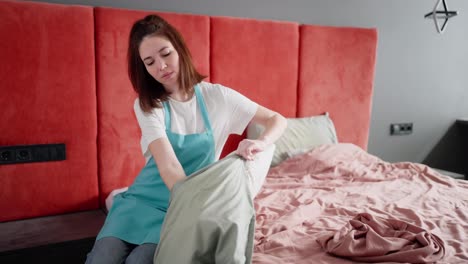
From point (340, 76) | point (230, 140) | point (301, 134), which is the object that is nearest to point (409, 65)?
point (340, 76)

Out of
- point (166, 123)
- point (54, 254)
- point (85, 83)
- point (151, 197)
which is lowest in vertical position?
point (54, 254)

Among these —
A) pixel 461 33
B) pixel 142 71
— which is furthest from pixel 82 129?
pixel 461 33

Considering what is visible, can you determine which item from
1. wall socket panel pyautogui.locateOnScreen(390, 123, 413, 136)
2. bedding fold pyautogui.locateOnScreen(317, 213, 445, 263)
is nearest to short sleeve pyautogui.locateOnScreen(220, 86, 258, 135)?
bedding fold pyautogui.locateOnScreen(317, 213, 445, 263)

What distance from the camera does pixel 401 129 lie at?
3.23 meters

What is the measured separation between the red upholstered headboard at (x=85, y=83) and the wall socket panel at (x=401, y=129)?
1281 mm

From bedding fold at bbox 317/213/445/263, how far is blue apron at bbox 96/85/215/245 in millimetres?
517

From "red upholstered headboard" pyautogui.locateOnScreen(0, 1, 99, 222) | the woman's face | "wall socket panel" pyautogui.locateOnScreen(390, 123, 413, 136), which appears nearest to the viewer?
the woman's face

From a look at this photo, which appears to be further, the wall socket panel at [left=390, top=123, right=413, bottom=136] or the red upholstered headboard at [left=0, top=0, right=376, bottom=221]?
the wall socket panel at [left=390, top=123, right=413, bottom=136]

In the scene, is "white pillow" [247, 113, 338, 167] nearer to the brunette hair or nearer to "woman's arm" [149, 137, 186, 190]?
the brunette hair

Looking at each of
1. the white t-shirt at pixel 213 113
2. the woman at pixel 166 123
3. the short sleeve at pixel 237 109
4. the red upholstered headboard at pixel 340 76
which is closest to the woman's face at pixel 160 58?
the woman at pixel 166 123

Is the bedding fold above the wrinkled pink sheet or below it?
above

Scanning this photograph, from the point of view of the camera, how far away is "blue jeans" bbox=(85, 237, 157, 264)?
109 centimetres

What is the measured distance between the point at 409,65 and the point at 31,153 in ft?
9.26

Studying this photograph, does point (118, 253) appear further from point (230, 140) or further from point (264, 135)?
point (230, 140)
